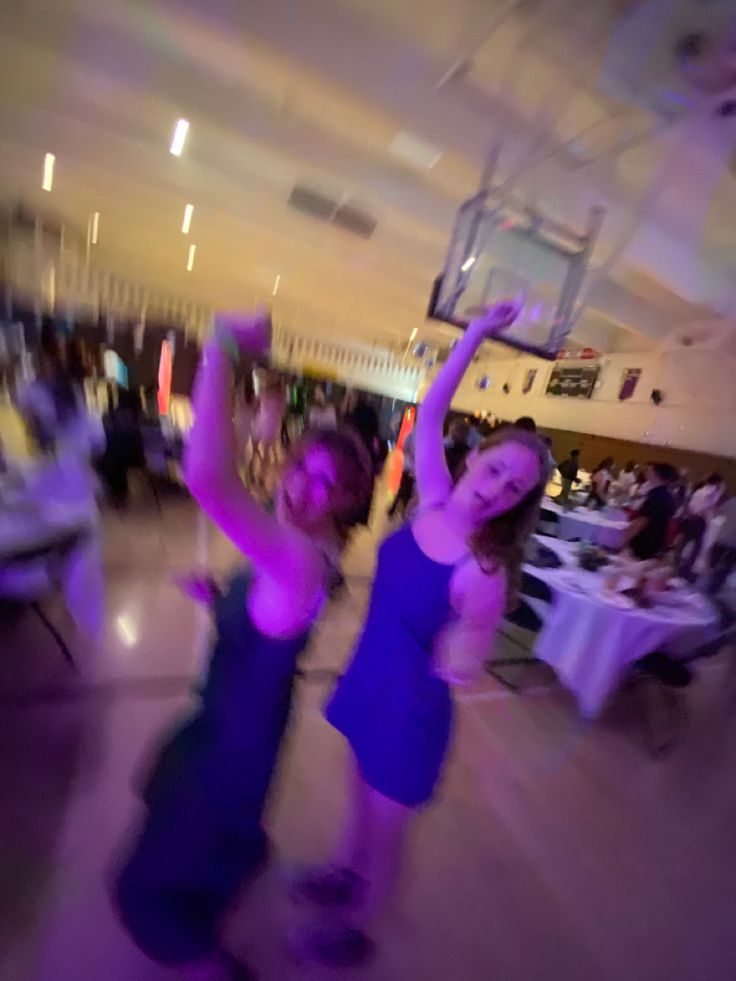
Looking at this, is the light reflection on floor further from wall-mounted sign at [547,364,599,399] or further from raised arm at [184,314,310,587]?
wall-mounted sign at [547,364,599,399]

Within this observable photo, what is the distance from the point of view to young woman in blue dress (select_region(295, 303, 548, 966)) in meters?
0.75

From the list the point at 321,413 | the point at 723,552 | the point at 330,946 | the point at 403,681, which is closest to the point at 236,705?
the point at 403,681

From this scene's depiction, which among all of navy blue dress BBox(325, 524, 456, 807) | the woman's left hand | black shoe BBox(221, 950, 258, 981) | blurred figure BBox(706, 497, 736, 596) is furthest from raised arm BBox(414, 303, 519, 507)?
blurred figure BBox(706, 497, 736, 596)

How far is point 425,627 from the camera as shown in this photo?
80 centimetres

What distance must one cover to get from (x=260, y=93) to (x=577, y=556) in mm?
1778

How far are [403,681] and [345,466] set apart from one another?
0.41 metres

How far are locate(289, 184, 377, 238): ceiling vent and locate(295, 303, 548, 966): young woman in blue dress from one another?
339 mm

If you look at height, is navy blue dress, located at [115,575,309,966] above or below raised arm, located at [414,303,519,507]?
below

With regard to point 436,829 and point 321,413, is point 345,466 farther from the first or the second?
point 436,829

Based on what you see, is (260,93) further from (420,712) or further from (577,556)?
(577,556)

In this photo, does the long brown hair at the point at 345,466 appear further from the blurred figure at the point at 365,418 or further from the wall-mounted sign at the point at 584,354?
the wall-mounted sign at the point at 584,354

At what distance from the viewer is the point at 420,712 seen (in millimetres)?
851

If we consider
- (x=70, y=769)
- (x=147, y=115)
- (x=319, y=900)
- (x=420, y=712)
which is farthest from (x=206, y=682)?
(x=147, y=115)

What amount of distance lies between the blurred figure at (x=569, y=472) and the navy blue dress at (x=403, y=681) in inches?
15.2
